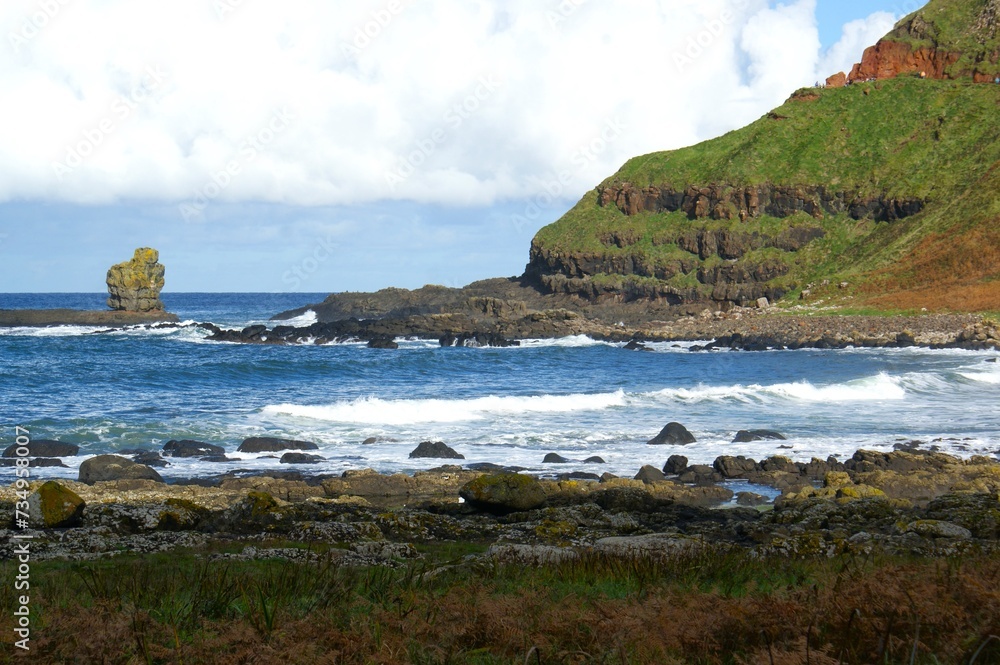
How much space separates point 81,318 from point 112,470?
2981 inches

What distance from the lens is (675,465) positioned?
68.7 feet

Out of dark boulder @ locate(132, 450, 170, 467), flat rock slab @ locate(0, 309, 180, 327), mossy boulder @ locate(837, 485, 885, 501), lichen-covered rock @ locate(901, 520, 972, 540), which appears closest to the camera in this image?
lichen-covered rock @ locate(901, 520, 972, 540)

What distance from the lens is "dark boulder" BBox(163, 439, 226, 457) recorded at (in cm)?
2350

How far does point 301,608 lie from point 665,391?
1243 inches

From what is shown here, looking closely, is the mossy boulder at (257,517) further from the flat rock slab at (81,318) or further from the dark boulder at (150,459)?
the flat rock slab at (81,318)

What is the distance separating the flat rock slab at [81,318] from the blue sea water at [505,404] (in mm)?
33109

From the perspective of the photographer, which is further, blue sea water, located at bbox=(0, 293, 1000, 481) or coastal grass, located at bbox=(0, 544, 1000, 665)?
blue sea water, located at bbox=(0, 293, 1000, 481)

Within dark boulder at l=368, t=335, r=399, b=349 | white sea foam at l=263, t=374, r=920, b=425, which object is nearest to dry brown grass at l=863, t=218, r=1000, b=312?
white sea foam at l=263, t=374, r=920, b=425

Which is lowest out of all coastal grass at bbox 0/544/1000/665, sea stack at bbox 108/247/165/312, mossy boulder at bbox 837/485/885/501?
mossy boulder at bbox 837/485/885/501

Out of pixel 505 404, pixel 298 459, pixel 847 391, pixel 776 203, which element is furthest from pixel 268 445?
pixel 776 203

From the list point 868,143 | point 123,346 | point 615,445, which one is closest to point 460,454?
point 615,445

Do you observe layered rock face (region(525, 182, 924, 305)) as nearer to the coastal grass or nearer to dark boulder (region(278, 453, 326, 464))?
dark boulder (region(278, 453, 326, 464))

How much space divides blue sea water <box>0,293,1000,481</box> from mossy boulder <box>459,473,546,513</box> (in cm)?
538

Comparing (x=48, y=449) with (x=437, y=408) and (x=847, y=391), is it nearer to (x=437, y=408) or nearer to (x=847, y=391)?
(x=437, y=408)
